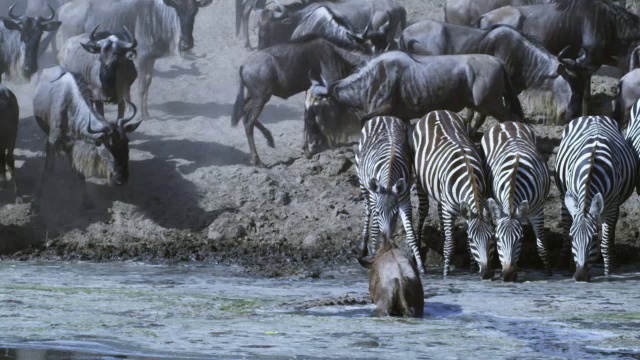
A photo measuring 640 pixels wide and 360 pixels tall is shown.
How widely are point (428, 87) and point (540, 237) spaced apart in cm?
396

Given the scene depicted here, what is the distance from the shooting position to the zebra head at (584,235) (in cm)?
1336

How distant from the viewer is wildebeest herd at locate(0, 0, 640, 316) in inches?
539

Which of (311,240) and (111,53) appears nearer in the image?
(311,240)

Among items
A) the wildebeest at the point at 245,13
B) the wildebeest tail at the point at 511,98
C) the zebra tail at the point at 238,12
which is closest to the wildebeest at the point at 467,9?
the wildebeest at the point at 245,13

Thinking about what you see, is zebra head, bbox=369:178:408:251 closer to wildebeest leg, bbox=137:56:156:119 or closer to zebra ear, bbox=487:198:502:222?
zebra ear, bbox=487:198:502:222

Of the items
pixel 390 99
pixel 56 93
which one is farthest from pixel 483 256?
pixel 56 93

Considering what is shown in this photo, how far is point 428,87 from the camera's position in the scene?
17.5m

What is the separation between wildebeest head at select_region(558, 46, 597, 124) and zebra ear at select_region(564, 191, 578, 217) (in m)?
4.60

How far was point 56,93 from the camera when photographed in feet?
57.2

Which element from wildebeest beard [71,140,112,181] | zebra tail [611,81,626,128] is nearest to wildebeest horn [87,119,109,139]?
wildebeest beard [71,140,112,181]

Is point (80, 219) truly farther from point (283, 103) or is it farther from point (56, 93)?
point (283, 103)

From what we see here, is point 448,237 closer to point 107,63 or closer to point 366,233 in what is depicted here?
point 366,233

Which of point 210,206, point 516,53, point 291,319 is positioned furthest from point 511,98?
point 291,319

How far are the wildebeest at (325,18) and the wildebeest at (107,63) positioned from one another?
328 cm
